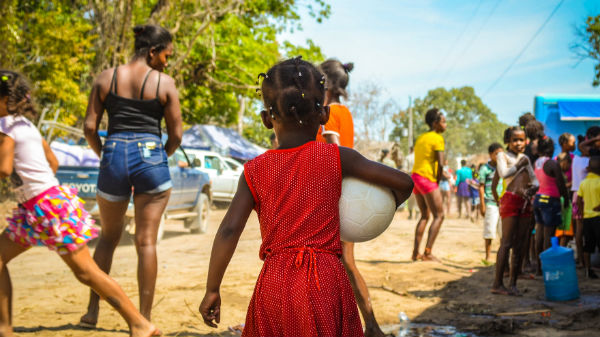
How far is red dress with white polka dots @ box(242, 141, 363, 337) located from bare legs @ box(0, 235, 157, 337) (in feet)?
5.13

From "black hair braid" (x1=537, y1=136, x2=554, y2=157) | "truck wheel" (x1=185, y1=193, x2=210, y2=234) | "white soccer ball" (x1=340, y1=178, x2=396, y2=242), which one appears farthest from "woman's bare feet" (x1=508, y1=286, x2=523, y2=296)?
"truck wheel" (x1=185, y1=193, x2=210, y2=234)

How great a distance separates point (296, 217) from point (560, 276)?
4.11 metres

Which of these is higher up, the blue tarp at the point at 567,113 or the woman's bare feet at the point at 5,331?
the blue tarp at the point at 567,113

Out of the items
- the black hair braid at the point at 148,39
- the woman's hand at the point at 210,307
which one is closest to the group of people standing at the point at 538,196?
the black hair braid at the point at 148,39

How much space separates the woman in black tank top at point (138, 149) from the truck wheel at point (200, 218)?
811 cm

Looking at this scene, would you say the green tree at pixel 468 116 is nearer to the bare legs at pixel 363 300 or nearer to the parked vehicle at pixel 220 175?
the parked vehicle at pixel 220 175

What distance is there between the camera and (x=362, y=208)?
89.8 inches

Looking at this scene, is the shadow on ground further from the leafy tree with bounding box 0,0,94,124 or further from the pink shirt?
the leafy tree with bounding box 0,0,94,124

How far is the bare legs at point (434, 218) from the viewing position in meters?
7.50

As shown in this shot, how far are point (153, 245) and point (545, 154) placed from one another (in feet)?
17.0

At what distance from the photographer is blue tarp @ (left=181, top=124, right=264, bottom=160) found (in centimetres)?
2525

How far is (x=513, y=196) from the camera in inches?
218

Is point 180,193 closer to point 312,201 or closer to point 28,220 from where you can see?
point 28,220

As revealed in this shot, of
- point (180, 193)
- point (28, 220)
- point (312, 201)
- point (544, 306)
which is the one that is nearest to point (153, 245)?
point (28, 220)
